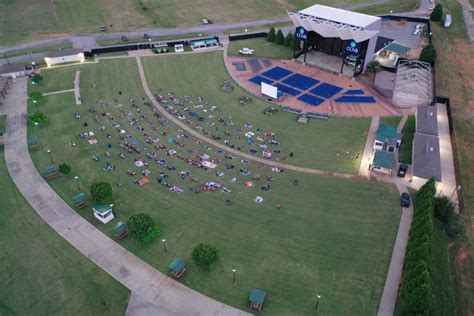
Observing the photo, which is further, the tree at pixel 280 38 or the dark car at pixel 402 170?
the tree at pixel 280 38

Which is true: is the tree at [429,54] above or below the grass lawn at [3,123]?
above

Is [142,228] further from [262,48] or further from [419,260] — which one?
[262,48]

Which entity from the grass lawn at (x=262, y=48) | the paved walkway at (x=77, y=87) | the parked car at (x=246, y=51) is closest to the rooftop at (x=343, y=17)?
the grass lawn at (x=262, y=48)

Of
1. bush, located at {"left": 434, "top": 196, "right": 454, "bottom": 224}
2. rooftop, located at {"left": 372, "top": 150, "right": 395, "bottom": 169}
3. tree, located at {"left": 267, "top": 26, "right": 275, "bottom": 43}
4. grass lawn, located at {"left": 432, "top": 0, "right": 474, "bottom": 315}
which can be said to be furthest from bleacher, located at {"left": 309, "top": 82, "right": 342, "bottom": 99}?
bush, located at {"left": 434, "top": 196, "right": 454, "bottom": 224}

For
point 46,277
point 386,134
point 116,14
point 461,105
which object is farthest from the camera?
point 116,14

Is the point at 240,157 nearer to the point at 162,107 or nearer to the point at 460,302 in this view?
the point at 162,107

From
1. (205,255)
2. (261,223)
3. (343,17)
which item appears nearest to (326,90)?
(343,17)

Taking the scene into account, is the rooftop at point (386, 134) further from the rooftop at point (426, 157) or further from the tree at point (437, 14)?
the tree at point (437, 14)

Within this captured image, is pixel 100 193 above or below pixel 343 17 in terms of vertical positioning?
below
